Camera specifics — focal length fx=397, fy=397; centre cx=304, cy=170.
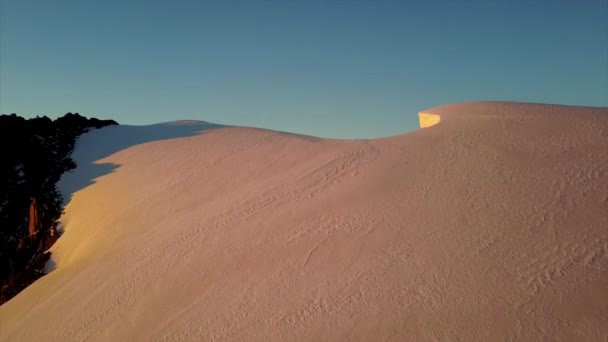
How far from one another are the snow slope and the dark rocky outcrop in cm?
87

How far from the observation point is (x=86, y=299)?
26.7 ft

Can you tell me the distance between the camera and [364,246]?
25.0 ft

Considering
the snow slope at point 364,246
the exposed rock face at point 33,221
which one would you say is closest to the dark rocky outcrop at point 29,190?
the exposed rock face at point 33,221

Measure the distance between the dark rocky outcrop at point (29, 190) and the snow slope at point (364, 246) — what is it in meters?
0.87

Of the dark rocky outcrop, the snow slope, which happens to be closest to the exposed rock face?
the dark rocky outcrop

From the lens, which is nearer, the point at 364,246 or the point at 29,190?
the point at 364,246

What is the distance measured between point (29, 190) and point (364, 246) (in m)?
12.5

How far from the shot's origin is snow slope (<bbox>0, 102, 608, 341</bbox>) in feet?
19.7

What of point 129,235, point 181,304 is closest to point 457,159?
point 181,304

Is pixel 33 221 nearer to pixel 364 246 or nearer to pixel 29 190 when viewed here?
Result: pixel 29 190

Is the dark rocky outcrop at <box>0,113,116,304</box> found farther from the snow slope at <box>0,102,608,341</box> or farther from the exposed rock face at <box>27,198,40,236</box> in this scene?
the snow slope at <box>0,102,608,341</box>

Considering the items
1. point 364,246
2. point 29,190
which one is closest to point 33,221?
point 29,190

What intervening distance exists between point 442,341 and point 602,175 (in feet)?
17.5

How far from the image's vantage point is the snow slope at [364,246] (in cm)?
601
